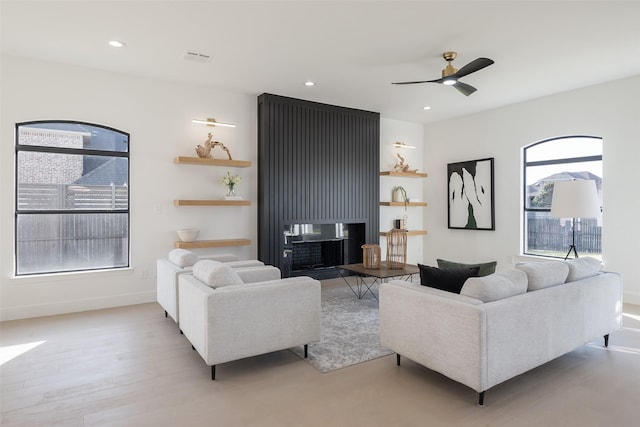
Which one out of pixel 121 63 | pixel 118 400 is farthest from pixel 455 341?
pixel 121 63

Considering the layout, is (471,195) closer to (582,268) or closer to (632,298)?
(632,298)

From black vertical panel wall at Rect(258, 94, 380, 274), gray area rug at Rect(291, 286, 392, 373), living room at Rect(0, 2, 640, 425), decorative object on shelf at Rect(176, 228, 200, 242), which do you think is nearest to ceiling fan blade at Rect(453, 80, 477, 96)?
living room at Rect(0, 2, 640, 425)

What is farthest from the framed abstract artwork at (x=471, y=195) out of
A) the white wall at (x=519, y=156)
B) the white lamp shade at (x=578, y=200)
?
the white lamp shade at (x=578, y=200)

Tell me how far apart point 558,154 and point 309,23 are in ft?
14.6

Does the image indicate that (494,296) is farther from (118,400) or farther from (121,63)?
(121,63)

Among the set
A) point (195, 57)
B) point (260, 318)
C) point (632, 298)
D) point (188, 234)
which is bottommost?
point (632, 298)

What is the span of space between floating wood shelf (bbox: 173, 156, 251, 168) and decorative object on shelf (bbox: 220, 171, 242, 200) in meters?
0.17

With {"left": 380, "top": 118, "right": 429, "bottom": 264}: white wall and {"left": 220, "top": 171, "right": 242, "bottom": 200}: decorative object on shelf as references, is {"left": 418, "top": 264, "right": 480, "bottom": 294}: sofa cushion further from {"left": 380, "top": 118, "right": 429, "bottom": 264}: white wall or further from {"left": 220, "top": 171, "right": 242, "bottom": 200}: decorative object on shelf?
{"left": 380, "top": 118, "right": 429, "bottom": 264}: white wall

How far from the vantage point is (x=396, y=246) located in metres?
5.03

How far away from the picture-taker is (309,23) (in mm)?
3371

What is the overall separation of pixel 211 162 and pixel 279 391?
3417 mm

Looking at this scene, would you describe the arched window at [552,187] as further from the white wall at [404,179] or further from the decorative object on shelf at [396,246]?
the decorative object on shelf at [396,246]

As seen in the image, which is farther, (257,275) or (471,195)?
(471,195)

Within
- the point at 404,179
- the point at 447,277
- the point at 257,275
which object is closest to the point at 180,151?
the point at 257,275
